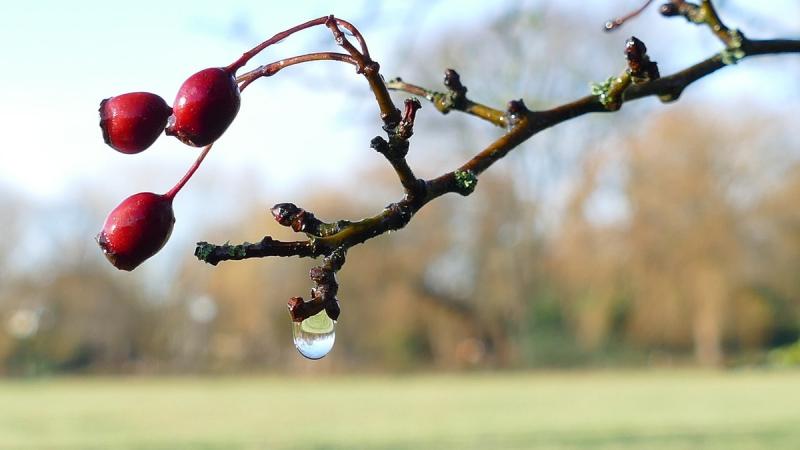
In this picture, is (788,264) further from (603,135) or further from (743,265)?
(603,135)

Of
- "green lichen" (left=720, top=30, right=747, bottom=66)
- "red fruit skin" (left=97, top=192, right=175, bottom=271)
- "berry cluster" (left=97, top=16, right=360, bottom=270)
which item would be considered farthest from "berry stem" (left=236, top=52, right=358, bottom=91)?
"green lichen" (left=720, top=30, right=747, bottom=66)

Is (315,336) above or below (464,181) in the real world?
below

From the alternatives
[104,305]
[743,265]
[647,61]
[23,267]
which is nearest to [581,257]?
[743,265]

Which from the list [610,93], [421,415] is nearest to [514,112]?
[610,93]

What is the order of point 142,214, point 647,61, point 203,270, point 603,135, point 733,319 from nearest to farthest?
point 142,214 → point 647,61 → point 733,319 → point 603,135 → point 203,270

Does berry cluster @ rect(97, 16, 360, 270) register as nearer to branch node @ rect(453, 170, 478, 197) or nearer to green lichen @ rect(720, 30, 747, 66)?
branch node @ rect(453, 170, 478, 197)

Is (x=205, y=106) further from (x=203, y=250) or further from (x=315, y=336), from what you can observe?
(x=315, y=336)
